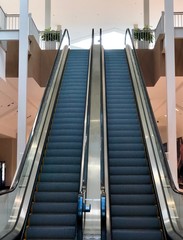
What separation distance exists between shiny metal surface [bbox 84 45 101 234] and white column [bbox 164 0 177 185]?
6.48ft

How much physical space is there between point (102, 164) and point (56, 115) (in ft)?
10.2

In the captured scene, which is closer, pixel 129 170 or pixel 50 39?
pixel 129 170

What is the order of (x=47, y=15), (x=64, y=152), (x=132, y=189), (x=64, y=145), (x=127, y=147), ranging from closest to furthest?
(x=132, y=189)
(x=64, y=152)
(x=127, y=147)
(x=64, y=145)
(x=47, y=15)

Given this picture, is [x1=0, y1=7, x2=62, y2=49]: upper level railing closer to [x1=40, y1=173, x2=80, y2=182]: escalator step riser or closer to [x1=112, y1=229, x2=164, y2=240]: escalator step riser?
[x1=40, y1=173, x2=80, y2=182]: escalator step riser

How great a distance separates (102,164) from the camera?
230 inches

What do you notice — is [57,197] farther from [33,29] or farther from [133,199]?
[33,29]

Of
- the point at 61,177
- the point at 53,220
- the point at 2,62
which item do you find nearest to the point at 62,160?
the point at 61,177

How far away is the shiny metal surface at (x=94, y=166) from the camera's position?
5613mm

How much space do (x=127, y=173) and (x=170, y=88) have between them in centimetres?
422

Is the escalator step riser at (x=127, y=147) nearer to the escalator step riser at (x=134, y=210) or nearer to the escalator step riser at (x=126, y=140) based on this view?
the escalator step riser at (x=126, y=140)

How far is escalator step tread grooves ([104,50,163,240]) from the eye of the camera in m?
5.41

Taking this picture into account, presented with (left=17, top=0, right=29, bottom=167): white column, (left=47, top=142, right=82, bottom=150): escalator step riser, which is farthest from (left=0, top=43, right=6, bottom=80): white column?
(left=47, top=142, right=82, bottom=150): escalator step riser

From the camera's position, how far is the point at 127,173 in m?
6.64

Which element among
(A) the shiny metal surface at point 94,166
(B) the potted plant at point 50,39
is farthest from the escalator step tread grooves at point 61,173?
(B) the potted plant at point 50,39
